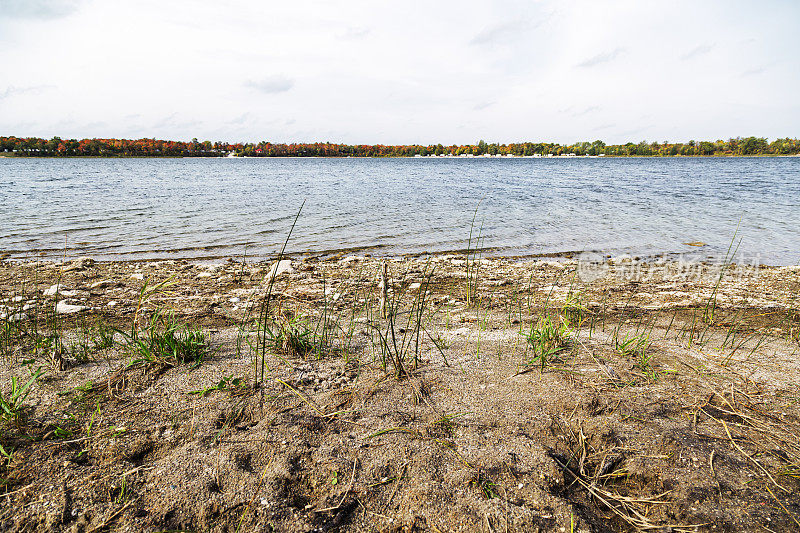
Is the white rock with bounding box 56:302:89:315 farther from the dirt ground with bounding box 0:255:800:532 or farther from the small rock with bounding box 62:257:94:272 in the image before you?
the small rock with bounding box 62:257:94:272

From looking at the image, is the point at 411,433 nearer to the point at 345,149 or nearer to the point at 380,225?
the point at 380,225

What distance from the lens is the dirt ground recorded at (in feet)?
6.02

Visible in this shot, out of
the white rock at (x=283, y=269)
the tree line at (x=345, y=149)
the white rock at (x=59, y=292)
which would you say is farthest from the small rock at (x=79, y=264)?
the tree line at (x=345, y=149)

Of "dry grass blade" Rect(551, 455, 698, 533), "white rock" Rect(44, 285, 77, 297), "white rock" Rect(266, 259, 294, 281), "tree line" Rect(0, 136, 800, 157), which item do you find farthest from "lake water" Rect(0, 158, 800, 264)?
"tree line" Rect(0, 136, 800, 157)

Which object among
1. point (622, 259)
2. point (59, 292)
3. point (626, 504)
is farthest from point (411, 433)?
point (622, 259)

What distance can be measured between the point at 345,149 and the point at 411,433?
4292 inches

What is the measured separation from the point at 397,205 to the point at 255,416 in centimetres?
1374

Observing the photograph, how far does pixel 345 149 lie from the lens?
10525 cm

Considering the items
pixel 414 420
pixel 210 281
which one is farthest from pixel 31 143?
pixel 414 420

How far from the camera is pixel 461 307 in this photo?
16.5 feet

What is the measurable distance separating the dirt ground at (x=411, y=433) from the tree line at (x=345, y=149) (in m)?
97.6

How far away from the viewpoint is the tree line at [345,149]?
3103 inches

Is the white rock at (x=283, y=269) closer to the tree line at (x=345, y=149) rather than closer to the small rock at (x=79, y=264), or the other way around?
the small rock at (x=79, y=264)

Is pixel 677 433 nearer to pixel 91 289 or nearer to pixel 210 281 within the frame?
pixel 210 281
